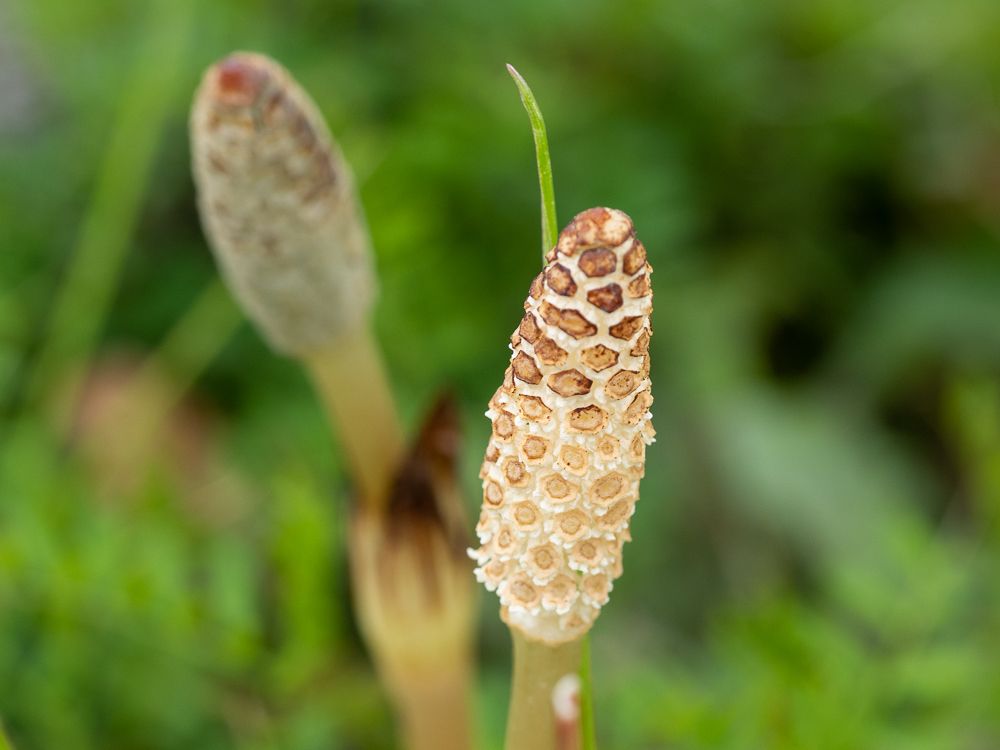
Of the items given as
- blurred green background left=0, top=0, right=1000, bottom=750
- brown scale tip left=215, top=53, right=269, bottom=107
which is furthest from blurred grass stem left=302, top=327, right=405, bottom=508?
brown scale tip left=215, top=53, right=269, bottom=107

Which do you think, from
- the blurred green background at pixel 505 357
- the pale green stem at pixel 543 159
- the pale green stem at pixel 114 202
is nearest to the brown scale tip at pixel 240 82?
the pale green stem at pixel 543 159

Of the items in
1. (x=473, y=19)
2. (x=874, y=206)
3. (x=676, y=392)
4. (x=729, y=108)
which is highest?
(x=473, y=19)

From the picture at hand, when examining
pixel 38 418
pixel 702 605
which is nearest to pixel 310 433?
pixel 38 418

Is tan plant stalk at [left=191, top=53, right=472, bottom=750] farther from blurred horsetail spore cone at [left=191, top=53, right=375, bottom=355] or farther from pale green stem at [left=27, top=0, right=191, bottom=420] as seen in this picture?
pale green stem at [left=27, top=0, right=191, bottom=420]

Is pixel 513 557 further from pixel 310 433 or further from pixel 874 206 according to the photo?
pixel 874 206

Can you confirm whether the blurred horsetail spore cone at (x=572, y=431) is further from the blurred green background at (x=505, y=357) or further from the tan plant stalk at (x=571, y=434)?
the blurred green background at (x=505, y=357)

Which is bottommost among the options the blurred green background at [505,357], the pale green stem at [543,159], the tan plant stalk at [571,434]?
the blurred green background at [505,357]
